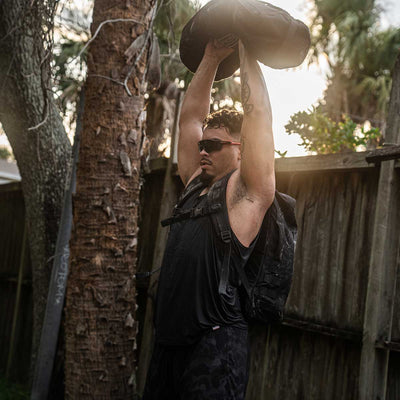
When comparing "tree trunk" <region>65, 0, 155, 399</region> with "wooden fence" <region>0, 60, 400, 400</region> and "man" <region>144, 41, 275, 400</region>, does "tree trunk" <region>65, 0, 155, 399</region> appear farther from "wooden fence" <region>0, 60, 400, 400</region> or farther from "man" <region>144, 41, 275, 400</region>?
"wooden fence" <region>0, 60, 400, 400</region>

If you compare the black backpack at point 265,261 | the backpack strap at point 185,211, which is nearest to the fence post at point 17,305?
the backpack strap at point 185,211

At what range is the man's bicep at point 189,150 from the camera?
3.13m

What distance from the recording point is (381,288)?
306 cm

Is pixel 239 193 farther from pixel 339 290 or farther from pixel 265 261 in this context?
pixel 339 290

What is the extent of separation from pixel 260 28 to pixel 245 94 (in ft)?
0.97

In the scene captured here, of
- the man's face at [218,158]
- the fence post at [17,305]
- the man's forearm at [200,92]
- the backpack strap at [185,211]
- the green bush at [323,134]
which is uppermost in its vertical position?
the green bush at [323,134]

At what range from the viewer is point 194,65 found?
10.1ft

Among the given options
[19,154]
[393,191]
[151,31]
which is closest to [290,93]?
[151,31]

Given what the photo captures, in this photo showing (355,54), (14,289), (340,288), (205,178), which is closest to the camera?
(205,178)

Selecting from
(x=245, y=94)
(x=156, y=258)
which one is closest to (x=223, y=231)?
(x=245, y=94)

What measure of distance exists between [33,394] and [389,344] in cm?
290

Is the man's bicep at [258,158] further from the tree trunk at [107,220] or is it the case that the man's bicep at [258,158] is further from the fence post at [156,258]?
the fence post at [156,258]

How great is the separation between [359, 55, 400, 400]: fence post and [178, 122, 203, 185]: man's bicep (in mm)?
1099

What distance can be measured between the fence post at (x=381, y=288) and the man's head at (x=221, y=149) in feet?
3.16
